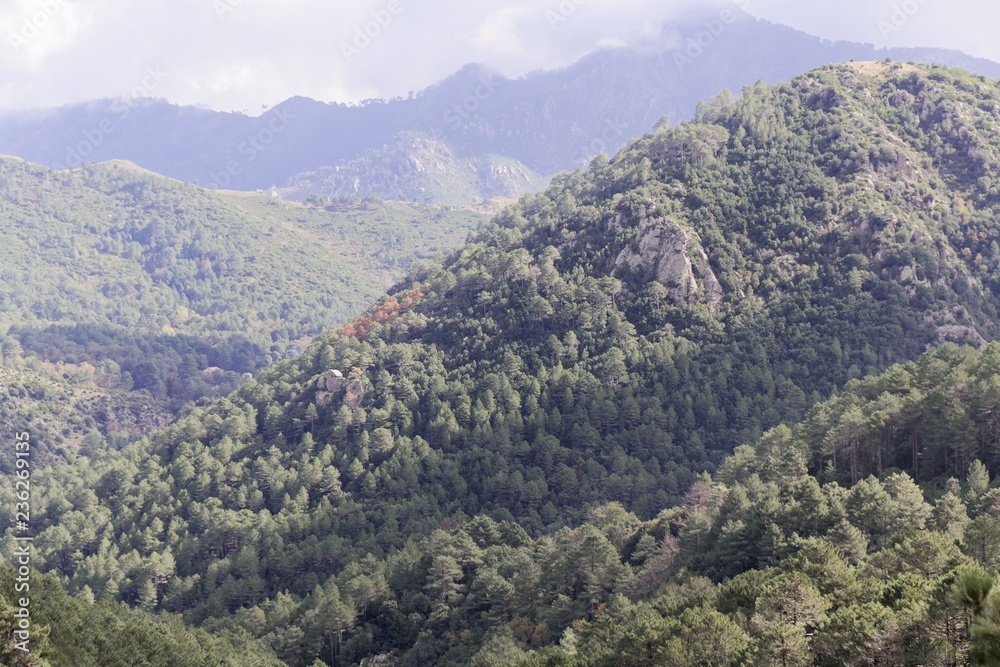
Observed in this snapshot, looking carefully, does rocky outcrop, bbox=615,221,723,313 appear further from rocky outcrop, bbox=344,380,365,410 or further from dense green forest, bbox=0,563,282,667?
dense green forest, bbox=0,563,282,667

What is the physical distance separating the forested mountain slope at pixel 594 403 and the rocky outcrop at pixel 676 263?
0.54 m

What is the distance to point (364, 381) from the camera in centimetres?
15175

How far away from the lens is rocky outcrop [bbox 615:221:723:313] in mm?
150750

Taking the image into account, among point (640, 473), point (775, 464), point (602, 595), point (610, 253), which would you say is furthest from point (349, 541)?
point (610, 253)

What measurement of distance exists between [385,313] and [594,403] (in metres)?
57.1

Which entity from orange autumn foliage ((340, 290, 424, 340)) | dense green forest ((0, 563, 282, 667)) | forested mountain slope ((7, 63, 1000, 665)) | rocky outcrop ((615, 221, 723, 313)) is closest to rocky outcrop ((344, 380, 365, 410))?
forested mountain slope ((7, 63, 1000, 665))

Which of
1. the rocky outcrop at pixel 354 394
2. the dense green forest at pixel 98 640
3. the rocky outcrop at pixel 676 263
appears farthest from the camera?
the rocky outcrop at pixel 676 263

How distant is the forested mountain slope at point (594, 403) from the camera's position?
8838 cm

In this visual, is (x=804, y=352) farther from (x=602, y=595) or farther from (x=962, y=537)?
(x=962, y=537)

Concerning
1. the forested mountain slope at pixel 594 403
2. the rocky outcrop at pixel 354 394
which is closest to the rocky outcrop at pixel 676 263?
the forested mountain slope at pixel 594 403

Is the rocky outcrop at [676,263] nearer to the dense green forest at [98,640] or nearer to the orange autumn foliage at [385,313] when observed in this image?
the orange autumn foliage at [385,313]

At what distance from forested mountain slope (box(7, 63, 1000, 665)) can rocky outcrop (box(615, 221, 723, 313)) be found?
21.3 inches

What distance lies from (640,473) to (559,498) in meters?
12.1

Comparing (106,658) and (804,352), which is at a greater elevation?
(804,352)
